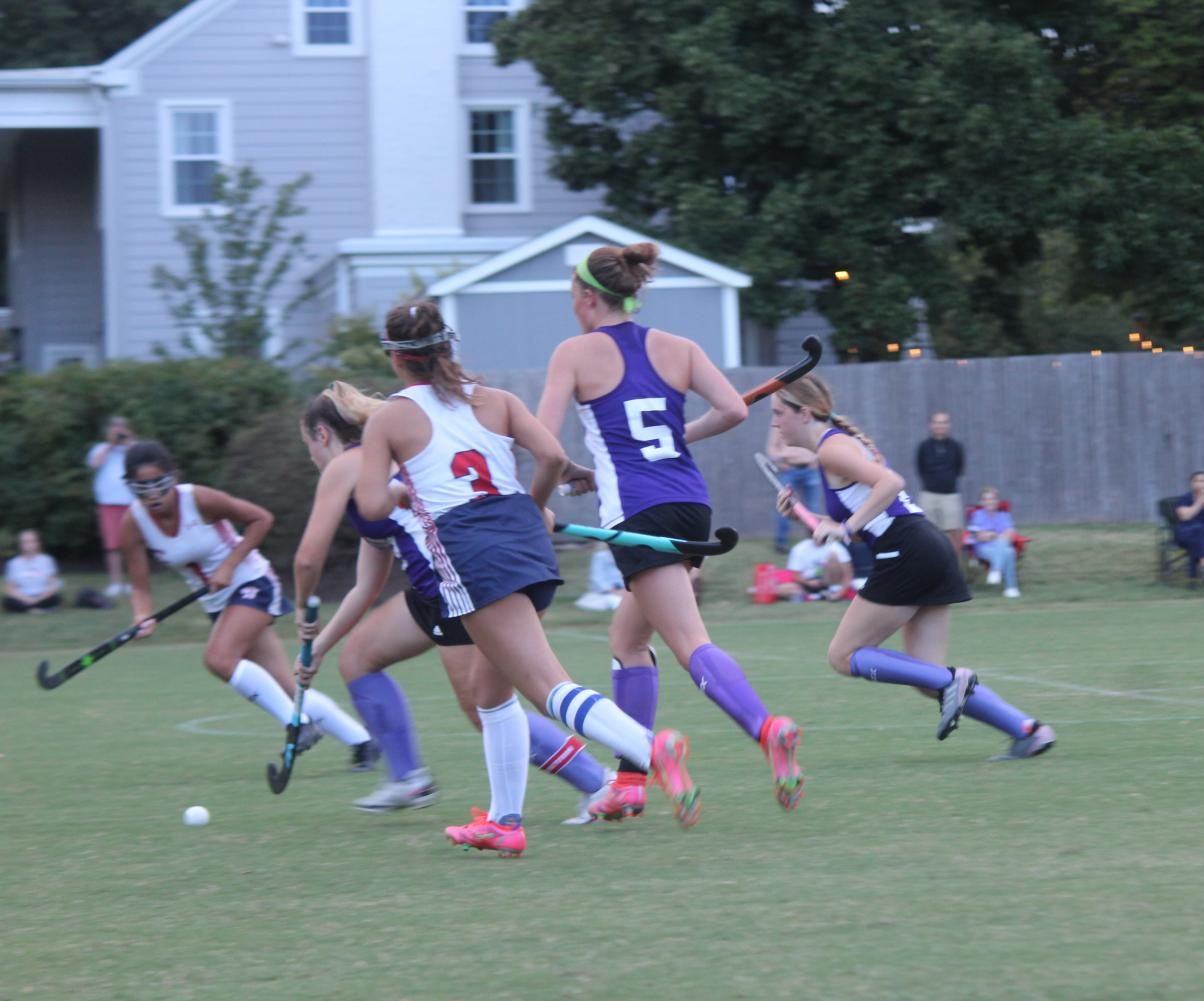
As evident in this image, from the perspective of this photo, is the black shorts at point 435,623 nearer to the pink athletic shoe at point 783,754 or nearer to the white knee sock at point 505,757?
the white knee sock at point 505,757

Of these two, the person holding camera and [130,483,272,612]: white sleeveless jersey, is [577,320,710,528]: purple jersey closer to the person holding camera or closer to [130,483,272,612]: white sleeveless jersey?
[130,483,272,612]: white sleeveless jersey

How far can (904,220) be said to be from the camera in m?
24.6

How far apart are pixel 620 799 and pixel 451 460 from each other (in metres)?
1.52

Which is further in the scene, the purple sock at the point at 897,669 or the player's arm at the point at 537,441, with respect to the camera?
the purple sock at the point at 897,669

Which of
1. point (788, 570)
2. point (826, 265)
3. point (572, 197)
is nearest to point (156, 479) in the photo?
point (788, 570)

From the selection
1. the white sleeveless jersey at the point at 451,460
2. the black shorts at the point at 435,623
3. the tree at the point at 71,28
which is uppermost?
the tree at the point at 71,28

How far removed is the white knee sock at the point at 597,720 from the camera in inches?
→ 222

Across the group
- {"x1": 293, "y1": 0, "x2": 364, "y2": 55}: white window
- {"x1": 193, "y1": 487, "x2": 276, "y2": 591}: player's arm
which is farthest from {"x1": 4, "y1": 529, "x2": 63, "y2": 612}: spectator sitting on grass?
{"x1": 293, "y1": 0, "x2": 364, "y2": 55}: white window

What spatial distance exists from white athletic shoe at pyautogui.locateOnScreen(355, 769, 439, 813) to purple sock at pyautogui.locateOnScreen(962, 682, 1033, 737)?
222cm

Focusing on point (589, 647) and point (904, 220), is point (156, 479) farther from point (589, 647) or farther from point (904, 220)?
point (904, 220)

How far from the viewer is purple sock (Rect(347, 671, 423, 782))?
707cm

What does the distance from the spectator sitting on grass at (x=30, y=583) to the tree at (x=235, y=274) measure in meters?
5.88

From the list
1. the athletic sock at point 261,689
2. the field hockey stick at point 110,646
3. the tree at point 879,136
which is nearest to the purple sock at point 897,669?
the athletic sock at point 261,689

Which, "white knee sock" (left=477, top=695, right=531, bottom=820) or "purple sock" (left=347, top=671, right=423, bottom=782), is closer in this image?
"white knee sock" (left=477, top=695, right=531, bottom=820)
